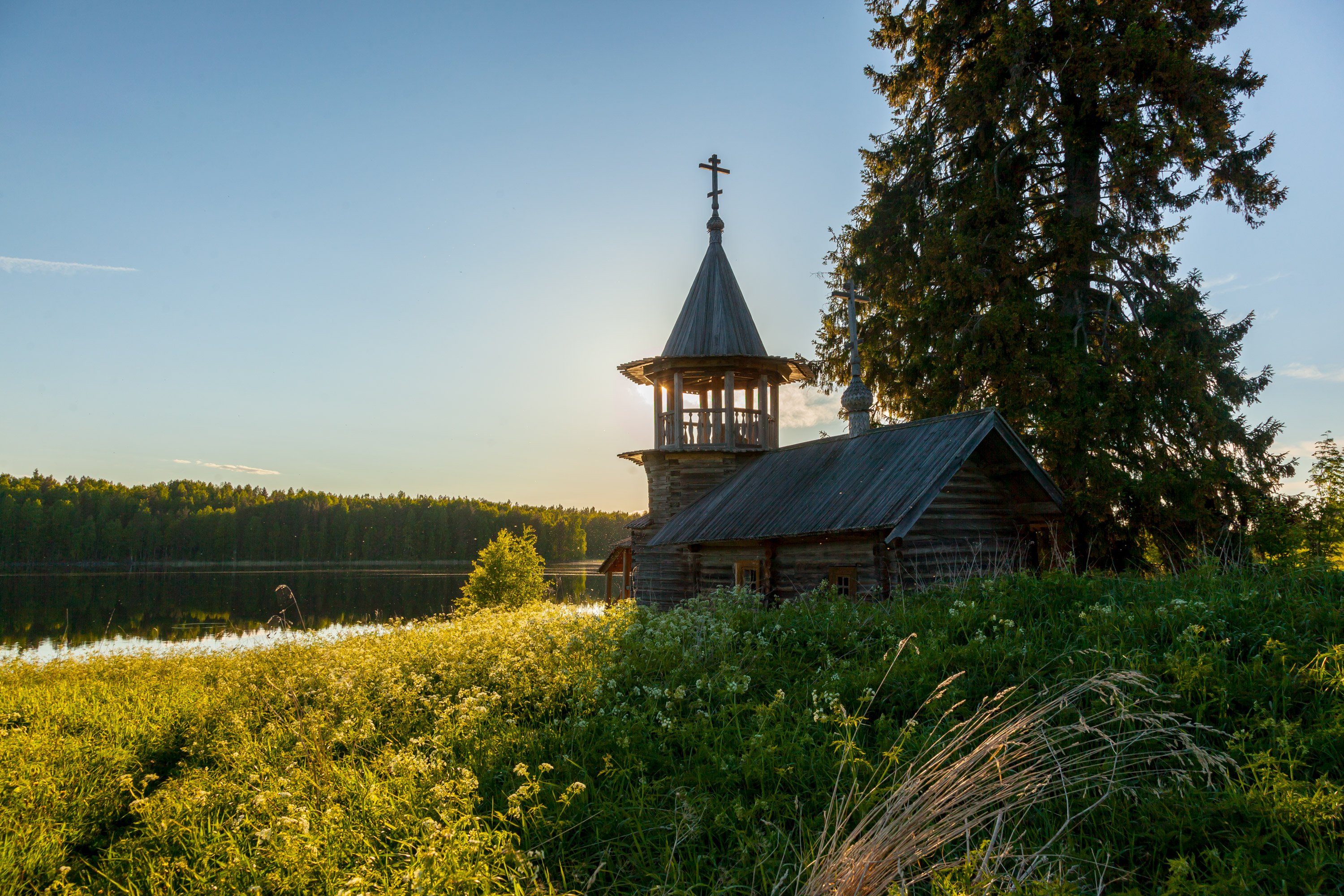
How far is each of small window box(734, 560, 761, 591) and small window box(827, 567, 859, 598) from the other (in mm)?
1970

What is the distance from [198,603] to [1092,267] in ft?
169

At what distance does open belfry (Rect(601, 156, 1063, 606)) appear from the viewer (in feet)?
41.9

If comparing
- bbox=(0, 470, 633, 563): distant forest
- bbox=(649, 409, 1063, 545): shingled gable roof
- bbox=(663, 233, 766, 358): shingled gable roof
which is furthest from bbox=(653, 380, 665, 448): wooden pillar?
bbox=(0, 470, 633, 563): distant forest

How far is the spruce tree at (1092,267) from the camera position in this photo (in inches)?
602

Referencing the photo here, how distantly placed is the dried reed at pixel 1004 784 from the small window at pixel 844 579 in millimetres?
8037

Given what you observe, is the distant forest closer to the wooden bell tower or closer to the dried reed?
the wooden bell tower

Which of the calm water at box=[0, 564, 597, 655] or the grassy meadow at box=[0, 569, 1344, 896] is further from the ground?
the grassy meadow at box=[0, 569, 1344, 896]

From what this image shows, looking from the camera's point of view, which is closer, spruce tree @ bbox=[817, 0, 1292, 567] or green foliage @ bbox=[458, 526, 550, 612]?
spruce tree @ bbox=[817, 0, 1292, 567]

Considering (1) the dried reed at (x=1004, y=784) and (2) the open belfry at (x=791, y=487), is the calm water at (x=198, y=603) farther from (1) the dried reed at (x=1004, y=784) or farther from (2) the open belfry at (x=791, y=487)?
(1) the dried reed at (x=1004, y=784)

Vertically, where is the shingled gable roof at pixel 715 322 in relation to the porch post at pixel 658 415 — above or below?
above

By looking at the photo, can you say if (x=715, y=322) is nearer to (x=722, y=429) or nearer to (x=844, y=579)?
(x=722, y=429)

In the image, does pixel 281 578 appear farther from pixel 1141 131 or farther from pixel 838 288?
pixel 1141 131

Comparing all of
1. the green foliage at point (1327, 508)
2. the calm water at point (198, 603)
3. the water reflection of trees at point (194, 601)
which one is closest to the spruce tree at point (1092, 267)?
the green foliage at point (1327, 508)

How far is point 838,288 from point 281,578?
70283 mm
